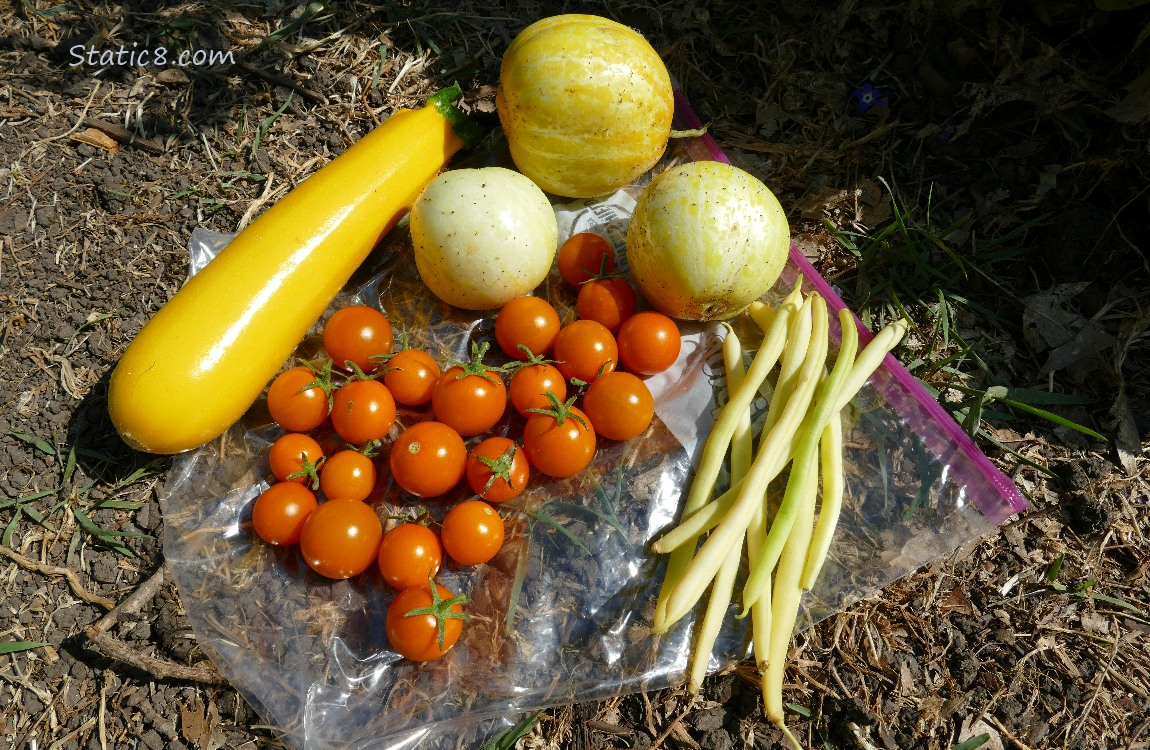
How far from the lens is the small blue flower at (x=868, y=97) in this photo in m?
3.56

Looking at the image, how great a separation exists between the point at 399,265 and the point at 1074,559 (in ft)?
8.91

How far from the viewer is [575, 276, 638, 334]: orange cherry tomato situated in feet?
9.30

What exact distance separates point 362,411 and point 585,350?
772 millimetres

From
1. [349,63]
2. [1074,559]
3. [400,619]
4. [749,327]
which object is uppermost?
[349,63]

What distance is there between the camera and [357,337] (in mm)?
2732

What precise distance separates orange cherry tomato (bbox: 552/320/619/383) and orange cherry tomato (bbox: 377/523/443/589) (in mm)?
739

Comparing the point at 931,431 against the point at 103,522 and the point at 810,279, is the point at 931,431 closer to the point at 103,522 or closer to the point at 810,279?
the point at 810,279

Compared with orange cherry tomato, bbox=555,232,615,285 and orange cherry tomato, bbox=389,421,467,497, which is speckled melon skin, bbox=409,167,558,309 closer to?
orange cherry tomato, bbox=555,232,615,285

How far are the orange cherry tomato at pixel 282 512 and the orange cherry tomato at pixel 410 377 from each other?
45 centimetres

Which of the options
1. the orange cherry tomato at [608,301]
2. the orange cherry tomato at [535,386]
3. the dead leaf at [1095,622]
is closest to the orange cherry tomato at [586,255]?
the orange cherry tomato at [608,301]

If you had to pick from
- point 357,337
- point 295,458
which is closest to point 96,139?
point 357,337

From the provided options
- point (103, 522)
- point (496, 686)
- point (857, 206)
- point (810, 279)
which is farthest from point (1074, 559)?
point (103, 522)

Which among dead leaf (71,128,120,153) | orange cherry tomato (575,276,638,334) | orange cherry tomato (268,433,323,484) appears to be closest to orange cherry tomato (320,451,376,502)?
orange cherry tomato (268,433,323,484)

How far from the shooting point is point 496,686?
95.6 inches
